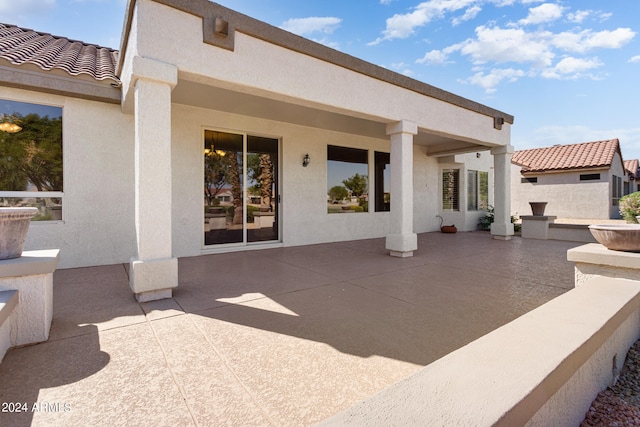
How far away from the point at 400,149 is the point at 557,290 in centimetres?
397

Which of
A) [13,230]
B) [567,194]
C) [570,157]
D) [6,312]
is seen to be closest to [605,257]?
[6,312]

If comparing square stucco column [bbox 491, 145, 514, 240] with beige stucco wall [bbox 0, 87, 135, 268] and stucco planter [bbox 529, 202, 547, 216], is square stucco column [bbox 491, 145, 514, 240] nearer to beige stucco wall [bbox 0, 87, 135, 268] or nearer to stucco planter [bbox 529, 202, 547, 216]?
stucco planter [bbox 529, 202, 547, 216]

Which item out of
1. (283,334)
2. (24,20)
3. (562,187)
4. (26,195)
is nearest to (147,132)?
(283,334)

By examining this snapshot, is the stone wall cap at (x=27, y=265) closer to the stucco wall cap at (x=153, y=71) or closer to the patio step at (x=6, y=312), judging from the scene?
the patio step at (x=6, y=312)

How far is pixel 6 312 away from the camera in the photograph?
7.70 feet

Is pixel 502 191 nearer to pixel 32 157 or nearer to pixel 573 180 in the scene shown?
pixel 32 157

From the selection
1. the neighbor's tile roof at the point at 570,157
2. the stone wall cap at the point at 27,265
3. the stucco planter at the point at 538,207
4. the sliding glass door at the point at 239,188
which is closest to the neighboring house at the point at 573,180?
the neighbor's tile roof at the point at 570,157

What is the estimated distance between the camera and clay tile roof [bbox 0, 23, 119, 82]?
546 cm

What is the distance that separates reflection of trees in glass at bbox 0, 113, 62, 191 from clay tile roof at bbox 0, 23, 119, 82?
3.11 feet

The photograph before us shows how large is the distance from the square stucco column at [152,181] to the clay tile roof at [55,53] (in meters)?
2.53

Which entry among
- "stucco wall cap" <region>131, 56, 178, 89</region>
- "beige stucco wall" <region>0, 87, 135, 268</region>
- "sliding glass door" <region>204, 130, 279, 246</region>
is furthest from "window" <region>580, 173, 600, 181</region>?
"beige stucco wall" <region>0, 87, 135, 268</region>

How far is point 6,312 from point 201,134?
5587 millimetres

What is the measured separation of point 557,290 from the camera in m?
4.64

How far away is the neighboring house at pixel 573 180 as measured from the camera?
1772cm
